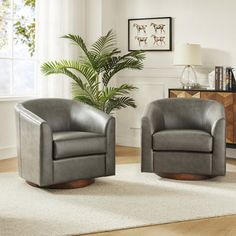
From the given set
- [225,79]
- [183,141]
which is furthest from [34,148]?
[225,79]

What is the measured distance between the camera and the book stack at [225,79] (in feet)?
19.7

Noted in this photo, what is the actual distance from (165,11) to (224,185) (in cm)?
289

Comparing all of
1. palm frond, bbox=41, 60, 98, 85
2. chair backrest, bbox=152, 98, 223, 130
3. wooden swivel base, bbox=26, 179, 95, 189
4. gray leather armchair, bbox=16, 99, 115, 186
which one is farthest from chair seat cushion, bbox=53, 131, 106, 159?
palm frond, bbox=41, 60, 98, 85

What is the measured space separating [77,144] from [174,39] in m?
2.79

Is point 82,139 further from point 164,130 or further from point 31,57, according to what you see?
point 31,57

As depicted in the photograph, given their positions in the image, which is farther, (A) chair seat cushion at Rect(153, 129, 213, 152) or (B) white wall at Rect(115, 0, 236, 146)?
(B) white wall at Rect(115, 0, 236, 146)

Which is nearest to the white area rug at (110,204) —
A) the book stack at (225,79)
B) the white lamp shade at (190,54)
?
the book stack at (225,79)

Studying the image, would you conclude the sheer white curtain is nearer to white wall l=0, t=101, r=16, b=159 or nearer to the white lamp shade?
white wall l=0, t=101, r=16, b=159

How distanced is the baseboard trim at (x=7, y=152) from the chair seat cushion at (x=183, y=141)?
2090mm

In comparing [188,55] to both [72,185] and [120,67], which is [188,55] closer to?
[120,67]

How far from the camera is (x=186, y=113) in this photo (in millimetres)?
5359

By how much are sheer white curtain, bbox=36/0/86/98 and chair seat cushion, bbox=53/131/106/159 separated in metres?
1.81

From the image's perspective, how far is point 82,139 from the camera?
4.57 metres

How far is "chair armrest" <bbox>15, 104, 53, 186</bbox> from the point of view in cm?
437
